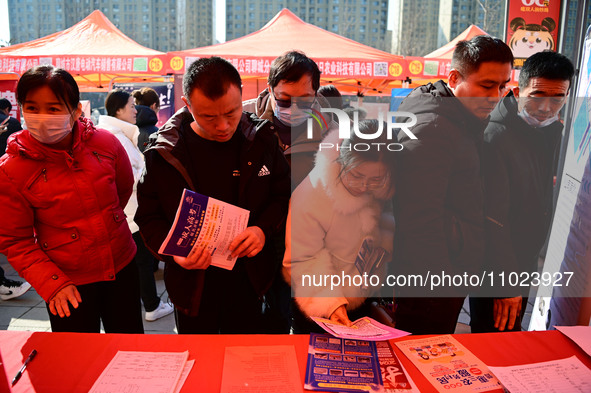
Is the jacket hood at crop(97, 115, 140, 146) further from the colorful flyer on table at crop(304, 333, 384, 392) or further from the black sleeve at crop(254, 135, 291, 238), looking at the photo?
the colorful flyer on table at crop(304, 333, 384, 392)

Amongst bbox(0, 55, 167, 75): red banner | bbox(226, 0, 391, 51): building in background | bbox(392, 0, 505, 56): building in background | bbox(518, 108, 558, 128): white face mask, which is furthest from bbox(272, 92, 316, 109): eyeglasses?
bbox(226, 0, 391, 51): building in background

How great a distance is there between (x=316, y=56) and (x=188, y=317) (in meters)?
4.42

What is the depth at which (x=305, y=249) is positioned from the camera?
126 centimetres

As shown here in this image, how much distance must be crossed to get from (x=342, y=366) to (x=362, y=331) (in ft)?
0.34

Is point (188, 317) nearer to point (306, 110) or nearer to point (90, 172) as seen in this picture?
point (90, 172)

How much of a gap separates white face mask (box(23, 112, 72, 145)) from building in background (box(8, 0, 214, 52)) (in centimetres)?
4826

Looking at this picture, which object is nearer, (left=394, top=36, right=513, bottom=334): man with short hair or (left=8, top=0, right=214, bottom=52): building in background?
(left=394, top=36, right=513, bottom=334): man with short hair

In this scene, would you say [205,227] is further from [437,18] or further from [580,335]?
[437,18]

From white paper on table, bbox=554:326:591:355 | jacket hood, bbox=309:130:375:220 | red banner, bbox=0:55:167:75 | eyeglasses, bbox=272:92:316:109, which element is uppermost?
red banner, bbox=0:55:167:75

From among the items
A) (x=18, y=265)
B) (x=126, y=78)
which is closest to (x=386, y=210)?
(x=18, y=265)

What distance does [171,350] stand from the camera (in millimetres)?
1104

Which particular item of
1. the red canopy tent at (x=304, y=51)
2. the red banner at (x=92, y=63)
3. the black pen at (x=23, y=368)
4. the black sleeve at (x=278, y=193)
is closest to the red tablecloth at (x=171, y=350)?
the black pen at (x=23, y=368)

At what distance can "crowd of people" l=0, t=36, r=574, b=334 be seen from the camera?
1250 millimetres

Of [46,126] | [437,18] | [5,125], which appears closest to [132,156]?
[46,126]
